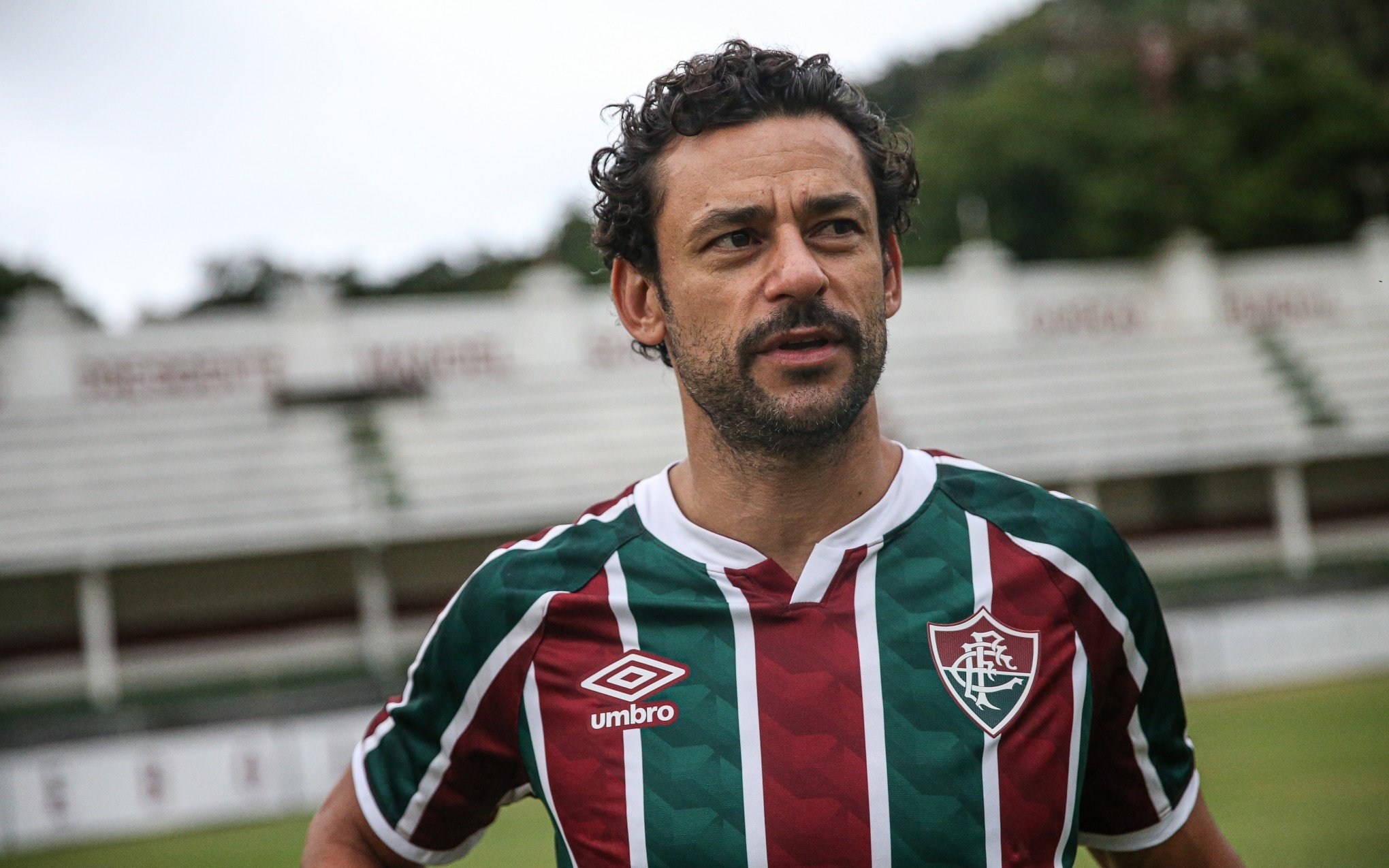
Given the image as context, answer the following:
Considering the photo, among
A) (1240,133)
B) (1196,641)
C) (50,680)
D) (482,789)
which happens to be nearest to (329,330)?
(50,680)

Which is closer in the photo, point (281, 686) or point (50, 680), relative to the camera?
point (281, 686)

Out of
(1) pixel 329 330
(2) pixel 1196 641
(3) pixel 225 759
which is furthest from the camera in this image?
(1) pixel 329 330

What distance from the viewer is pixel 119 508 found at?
1756cm

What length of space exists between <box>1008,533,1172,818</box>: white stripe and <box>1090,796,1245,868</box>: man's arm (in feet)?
0.23

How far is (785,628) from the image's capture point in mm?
2070

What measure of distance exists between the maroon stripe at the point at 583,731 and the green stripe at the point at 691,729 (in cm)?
5

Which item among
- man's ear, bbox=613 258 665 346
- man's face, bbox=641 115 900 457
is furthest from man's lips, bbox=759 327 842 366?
man's ear, bbox=613 258 665 346

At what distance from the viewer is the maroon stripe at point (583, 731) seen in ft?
6.64

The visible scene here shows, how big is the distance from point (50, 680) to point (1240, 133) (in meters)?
34.4

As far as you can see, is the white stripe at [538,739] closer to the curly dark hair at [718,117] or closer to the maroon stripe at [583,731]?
the maroon stripe at [583,731]

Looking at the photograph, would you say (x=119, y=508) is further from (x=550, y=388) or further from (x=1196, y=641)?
(x=1196, y=641)

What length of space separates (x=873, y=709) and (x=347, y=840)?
0.97 m

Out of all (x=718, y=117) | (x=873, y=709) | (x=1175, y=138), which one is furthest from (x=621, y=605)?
(x=1175, y=138)

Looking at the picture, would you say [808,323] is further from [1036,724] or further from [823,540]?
[1036,724]
